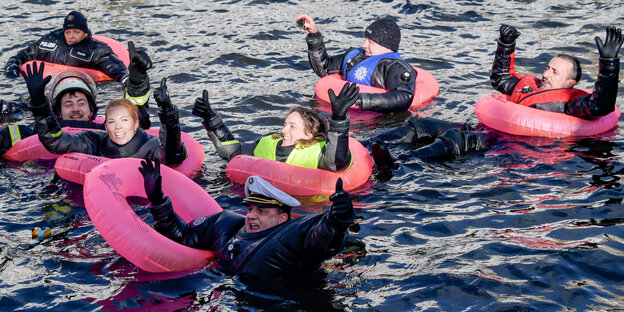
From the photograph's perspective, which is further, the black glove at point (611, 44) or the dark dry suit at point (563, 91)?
the dark dry suit at point (563, 91)

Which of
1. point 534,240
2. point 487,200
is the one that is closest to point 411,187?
point 487,200

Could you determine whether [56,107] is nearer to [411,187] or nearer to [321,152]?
[321,152]

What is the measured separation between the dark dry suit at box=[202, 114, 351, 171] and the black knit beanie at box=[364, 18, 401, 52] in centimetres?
337

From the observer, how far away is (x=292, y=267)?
589 cm

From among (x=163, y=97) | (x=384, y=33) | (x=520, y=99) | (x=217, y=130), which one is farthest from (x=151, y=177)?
(x=384, y=33)

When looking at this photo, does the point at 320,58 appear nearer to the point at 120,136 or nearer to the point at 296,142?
the point at 296,142

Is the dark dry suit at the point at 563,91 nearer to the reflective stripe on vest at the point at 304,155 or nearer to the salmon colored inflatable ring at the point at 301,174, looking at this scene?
the salmon colored inflatable ring at the point at 301,174

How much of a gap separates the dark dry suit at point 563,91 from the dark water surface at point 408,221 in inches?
18.3

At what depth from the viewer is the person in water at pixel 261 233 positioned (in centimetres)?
562

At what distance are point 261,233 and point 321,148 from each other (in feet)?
7.53

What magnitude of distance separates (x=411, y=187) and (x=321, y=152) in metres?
1.07

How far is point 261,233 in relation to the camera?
605 cm

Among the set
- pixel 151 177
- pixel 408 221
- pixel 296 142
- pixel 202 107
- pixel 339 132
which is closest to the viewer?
pixel 151 177

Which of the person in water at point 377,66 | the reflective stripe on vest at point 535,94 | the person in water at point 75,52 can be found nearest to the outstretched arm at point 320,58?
Answer: the person in water at point 377,66
